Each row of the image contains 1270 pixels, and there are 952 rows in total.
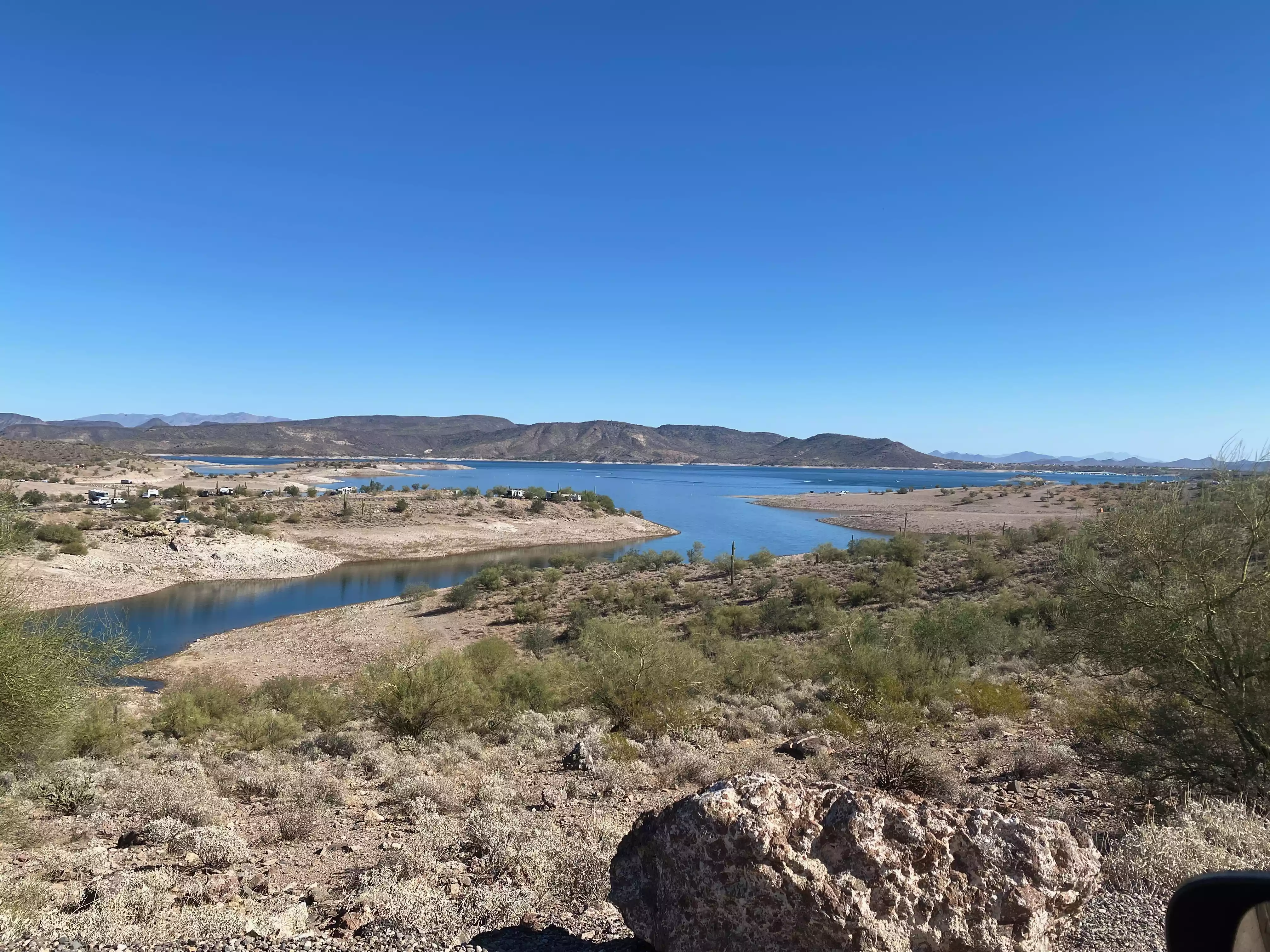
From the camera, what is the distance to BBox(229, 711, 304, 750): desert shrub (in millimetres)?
10602

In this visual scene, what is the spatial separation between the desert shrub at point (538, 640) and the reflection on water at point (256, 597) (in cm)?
1258

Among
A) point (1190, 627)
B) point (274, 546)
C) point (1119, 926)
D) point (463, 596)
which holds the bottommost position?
point (463, 596)

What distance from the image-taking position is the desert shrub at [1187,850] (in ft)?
14.7

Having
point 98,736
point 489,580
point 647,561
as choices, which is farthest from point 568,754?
point 647,561

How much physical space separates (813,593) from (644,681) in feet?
56.7

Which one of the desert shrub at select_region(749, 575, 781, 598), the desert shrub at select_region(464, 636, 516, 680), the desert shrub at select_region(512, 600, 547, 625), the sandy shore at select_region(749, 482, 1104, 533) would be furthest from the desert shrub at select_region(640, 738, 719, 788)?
the sandy shore at select_region(749, 482, 1104, 533)

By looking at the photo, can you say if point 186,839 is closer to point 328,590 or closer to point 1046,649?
point 1046,649

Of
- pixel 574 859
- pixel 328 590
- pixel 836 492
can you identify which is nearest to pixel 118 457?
pixel 328 590

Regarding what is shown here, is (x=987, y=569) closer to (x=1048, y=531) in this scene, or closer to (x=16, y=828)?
(x=1048, y=531)

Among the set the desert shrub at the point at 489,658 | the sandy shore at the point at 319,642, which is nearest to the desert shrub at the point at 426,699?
the desert shrub at the point at 489,658

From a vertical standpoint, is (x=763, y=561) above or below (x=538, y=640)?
above

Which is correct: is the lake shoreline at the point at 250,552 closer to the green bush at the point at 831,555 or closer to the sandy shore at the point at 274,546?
the sandy shore at the point at 274,546

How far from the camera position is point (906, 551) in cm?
3478

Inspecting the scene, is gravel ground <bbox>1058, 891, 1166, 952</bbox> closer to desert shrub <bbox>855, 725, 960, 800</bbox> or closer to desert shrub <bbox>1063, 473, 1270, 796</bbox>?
desert shrub <bbox>855, 725, 960, 800</bbox>
